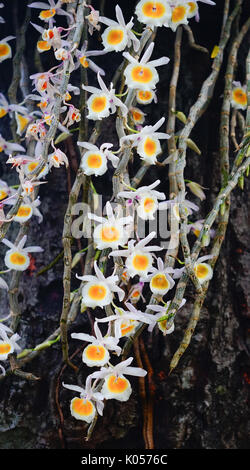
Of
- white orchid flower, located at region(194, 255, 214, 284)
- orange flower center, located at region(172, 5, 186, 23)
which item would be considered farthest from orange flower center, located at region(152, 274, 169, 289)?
orange flower center, located at region(172, 5, 186, 23)

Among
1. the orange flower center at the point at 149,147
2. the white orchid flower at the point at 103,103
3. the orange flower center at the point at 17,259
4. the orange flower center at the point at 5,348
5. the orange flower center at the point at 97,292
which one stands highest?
the white orchid flower at the point at 103,103

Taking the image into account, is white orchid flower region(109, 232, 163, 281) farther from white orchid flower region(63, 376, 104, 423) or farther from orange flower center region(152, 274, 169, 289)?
white orchid flower region(63, 376, 104, 423)

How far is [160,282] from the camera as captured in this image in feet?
3.81

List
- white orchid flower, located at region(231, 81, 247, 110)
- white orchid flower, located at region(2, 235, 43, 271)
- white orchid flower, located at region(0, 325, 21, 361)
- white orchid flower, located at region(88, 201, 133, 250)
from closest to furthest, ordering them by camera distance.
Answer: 1. white orchid flower, located at region(88, 201, 133, 250)
2. white orchid flower, located at region(0, 325, 21, 361)
3. white orchid flower, located at region(2, 235, 43, 271)
4. white orchid flower, located at region(231, 81, 247, 110)

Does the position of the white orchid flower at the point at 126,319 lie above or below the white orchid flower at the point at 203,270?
below

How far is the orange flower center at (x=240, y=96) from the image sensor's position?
1417mm

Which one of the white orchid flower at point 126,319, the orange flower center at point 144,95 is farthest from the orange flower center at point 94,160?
the white orchid flower at point 126,319

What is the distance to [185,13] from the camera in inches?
48.0

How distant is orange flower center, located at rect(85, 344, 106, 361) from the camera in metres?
1.07

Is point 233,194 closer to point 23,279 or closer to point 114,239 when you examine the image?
point 114,239

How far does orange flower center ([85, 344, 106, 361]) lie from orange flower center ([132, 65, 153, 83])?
1.99 feet

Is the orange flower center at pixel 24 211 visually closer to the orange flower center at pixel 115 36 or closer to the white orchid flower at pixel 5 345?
the white orchid flower at pixel 5 345

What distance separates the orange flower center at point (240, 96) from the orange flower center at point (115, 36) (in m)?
0.45

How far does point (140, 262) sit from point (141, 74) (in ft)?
1.40
